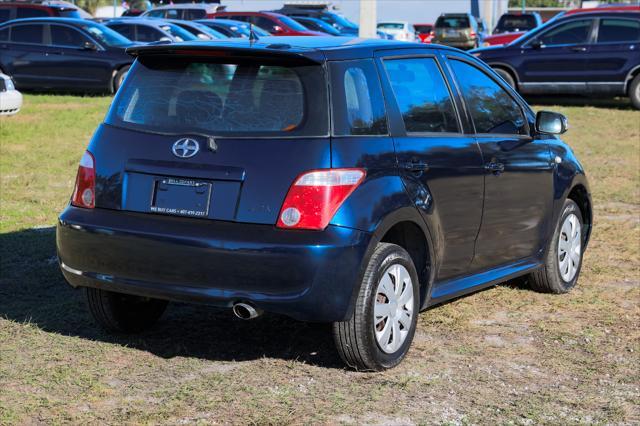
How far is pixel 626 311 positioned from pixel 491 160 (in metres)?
1.41

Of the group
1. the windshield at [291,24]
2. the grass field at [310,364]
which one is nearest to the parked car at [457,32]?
the windshield at [291,24]

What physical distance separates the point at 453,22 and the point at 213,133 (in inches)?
1521

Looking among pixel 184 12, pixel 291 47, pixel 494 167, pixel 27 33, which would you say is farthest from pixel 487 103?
pixel 184 12

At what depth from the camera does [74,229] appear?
212 inches

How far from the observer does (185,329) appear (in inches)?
242

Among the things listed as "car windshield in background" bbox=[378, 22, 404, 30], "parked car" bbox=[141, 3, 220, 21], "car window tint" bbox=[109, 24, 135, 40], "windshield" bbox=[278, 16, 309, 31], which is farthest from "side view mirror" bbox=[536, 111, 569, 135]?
"car windshield in background" bbox=[378, 22, 404, 30]

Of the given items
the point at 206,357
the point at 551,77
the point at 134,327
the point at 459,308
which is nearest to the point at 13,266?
the point at 134,327

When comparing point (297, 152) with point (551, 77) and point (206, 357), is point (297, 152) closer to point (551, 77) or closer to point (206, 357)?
point (206, 357)

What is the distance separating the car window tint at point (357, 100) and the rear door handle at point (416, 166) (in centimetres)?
21

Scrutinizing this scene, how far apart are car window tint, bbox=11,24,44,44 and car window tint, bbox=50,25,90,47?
28 cm

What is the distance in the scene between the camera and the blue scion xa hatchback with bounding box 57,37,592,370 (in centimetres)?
495

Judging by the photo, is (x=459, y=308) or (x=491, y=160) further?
(x=459, y=308)

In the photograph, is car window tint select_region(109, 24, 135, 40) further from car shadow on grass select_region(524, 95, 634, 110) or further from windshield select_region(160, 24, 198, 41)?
car shadow on grass select_region(524, 95, 634, 110)

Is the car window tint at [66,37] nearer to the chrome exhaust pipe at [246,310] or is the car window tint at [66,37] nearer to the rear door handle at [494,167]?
the rear door handle at [494,167]
